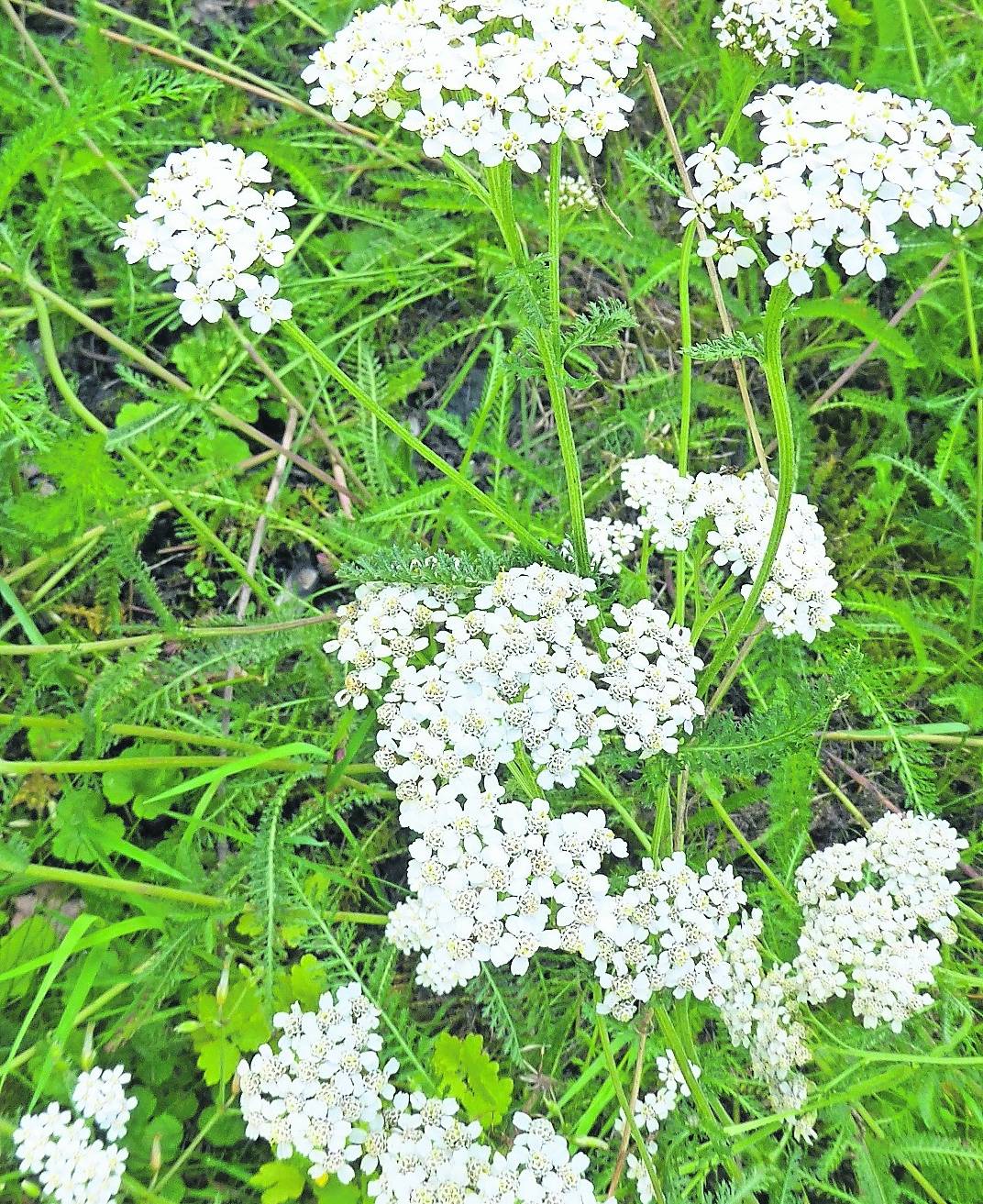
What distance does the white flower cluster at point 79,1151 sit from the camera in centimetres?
205

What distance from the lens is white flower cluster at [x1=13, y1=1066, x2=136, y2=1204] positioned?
205 centimetres

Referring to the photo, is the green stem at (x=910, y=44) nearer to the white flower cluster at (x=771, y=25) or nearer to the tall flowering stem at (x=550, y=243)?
the white flower cluster at (x=771, y=25)

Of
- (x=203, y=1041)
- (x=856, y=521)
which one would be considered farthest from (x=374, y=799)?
(x=856, y=521)

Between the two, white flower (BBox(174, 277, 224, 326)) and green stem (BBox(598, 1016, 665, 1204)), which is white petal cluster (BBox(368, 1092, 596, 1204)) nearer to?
green stem (BBox(598, 1016, 665, 1204))

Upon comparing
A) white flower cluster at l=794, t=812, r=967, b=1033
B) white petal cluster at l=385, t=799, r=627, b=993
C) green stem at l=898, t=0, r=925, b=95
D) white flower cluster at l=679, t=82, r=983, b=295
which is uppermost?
white flower cluster at l=679, t=82, r=983, b=295

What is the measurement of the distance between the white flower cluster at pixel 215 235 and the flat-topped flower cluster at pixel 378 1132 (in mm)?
1579

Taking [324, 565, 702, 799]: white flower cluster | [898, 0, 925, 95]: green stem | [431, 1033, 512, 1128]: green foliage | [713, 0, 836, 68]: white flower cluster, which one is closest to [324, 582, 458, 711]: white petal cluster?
[324, 565, 702, 799]: white flower cluster

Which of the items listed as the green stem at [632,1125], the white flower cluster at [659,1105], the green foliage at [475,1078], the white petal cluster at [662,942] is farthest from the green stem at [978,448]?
the green foliage at [475,1078]

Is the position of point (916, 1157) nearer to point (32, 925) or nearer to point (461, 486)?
point (461, 486)

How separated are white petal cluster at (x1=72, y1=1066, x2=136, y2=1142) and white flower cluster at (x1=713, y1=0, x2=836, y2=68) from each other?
2913mm

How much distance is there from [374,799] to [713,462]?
1.86 metres

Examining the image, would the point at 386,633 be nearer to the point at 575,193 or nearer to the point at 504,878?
the point at 504,878

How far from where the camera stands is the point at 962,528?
11.2 feet

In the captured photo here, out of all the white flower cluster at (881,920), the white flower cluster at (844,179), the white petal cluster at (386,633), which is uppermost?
the white flower cluster at (844,179)
